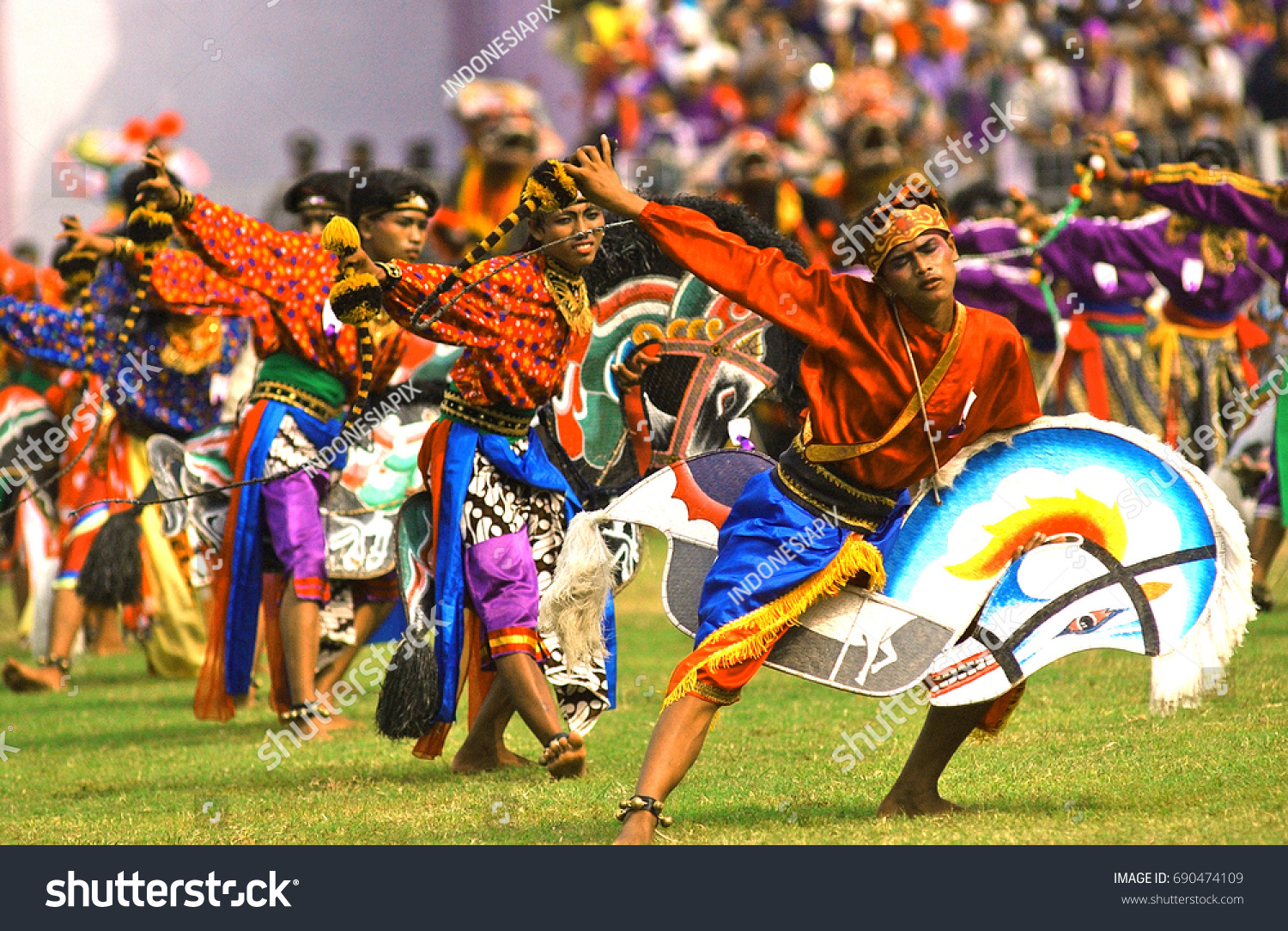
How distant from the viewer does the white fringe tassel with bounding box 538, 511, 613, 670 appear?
4.69m

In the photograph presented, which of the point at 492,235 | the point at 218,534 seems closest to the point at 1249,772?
the point at 492,235

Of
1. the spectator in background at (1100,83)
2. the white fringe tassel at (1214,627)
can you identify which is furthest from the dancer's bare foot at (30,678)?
the spectator in background at (1100,83)

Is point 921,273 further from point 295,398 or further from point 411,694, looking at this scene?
point 295,398

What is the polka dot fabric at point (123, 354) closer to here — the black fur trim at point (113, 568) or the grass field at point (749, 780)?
the black fur trim at point (113, 568)

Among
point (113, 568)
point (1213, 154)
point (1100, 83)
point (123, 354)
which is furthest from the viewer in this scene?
point (1100, 83)

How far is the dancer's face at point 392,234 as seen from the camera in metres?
5.59

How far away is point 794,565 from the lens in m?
4.01

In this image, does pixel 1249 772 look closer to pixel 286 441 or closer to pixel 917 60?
pixel 286 441

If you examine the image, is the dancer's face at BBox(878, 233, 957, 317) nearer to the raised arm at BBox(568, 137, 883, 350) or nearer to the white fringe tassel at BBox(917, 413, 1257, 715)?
the raised arm at BBox(568, 137, 883, 350)

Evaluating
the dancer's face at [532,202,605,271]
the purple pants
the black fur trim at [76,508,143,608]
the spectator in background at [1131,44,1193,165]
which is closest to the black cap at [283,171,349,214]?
the purple pants

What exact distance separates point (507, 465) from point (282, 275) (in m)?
1.32

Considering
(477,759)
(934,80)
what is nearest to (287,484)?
(477,759)

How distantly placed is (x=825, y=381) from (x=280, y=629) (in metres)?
2.70

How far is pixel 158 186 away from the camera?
5281 mm
